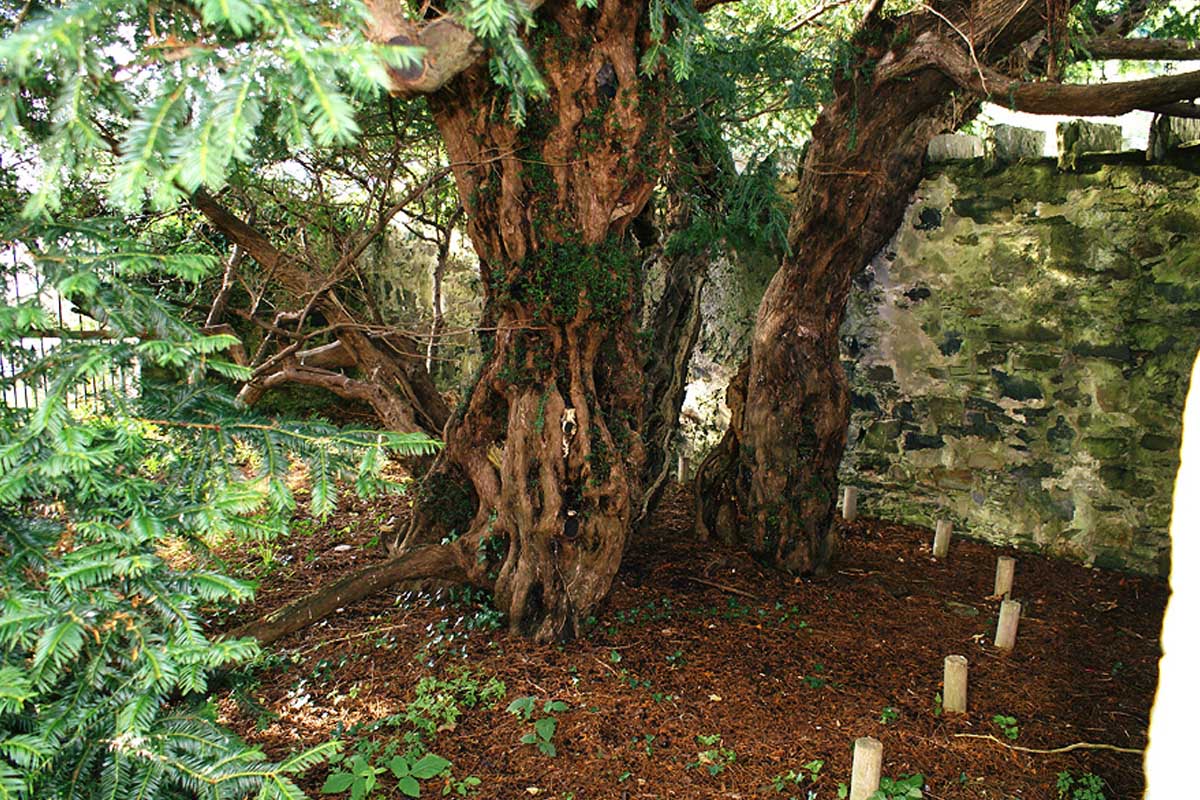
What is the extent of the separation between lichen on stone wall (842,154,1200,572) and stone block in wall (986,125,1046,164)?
0.07 meters

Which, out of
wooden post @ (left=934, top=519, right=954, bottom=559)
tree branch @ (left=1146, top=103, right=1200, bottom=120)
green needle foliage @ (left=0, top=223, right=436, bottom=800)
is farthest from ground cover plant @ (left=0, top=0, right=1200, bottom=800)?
wooden post @ (left=934, top=519, right=954, bottom=559)

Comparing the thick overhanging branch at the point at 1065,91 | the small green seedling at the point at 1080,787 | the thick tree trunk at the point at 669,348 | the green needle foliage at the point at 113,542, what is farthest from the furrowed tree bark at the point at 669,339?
the green needle foliage at the point at 113,542

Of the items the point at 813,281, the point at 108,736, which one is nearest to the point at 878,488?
the point at 813,281

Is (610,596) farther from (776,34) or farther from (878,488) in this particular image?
(776,34)

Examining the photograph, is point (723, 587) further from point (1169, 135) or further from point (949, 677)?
point (1169, 135)

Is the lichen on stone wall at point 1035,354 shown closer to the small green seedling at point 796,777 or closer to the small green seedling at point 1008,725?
the small green seedling at point 1008,725

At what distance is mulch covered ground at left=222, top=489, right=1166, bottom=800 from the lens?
297 centimetres

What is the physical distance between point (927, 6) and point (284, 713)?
4038 mm

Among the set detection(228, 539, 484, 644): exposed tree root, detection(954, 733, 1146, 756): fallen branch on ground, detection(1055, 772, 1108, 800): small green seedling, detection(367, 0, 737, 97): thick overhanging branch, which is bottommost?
detection(1055, 772, 1108, 800): small green seedling

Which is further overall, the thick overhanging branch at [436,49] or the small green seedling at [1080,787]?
the small green seedling at [1080,787]

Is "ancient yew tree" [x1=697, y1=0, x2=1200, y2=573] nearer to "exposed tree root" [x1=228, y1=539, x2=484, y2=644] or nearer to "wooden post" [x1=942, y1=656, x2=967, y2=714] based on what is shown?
"wooden post" [x1=942, y1=656, x2=967, y2=714]

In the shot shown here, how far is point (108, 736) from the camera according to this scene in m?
1.73

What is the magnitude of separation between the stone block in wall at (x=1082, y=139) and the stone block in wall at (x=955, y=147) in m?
0.44

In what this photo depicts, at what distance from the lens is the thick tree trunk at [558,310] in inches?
127
